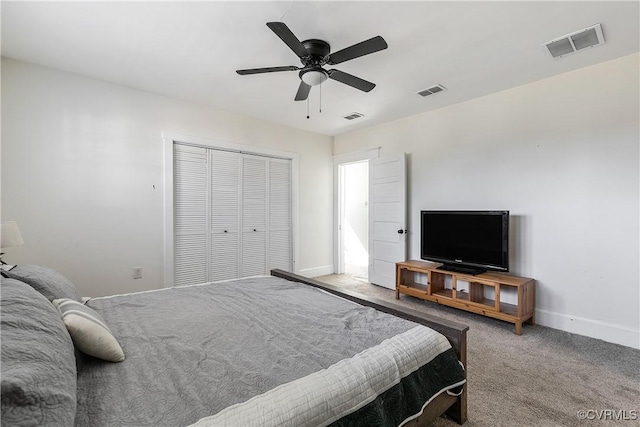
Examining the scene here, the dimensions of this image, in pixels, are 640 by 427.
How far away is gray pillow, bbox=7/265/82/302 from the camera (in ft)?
5.08

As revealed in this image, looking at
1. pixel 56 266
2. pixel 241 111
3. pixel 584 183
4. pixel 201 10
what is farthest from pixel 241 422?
pixel 241 111

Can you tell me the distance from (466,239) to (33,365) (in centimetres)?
362

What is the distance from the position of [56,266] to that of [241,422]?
319 centimetres

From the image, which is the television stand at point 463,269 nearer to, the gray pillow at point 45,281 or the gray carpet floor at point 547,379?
the gray carpet floor at point 547,379

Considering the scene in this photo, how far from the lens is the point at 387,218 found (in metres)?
4.48

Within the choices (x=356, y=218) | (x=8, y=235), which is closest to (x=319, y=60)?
(x=8, y=235)

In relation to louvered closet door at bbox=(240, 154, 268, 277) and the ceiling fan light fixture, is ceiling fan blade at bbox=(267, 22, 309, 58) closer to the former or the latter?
the ceiling fan light fixture

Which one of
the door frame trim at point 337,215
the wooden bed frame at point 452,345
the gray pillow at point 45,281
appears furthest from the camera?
the door frame trim at point 337,215

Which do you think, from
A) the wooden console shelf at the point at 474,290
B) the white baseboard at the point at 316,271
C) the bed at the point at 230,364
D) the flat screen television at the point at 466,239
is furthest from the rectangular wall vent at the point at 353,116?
the bed at the point at 230,364

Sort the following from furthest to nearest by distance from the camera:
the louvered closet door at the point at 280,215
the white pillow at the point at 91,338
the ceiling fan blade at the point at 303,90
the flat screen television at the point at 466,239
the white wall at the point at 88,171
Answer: the louvered closet door at the point at 280,215 → the flat screen television at the point at 466,239 → the white wall at the point at 88,171 → the ceiling fan blade at the point at 303,90 → the white pillow at the point at 91,338

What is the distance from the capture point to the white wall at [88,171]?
109 inches

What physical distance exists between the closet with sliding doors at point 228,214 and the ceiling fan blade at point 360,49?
2.45 m

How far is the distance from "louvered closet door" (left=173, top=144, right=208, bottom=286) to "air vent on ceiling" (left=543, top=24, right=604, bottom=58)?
12.7 feet

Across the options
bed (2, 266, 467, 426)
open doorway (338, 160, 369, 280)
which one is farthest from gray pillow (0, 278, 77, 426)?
open doorway (338, 160, 369, 280)
